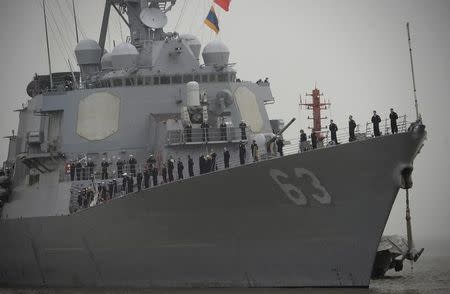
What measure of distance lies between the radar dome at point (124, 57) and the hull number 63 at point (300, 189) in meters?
9.53

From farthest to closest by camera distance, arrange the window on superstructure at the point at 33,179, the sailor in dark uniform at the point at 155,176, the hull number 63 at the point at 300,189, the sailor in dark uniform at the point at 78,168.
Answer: the window on superstructure at the point at 33,179
the sailor in dark uniform at the point at 78,168
the sailor in dark uniform at the point at 155,176
the hull number 63 at the point at 300,189

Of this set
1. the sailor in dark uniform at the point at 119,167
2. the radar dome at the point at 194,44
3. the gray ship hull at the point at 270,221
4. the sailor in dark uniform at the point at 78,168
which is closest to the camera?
the gray ship hull at the point at 270,221

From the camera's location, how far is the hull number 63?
65.6 feet

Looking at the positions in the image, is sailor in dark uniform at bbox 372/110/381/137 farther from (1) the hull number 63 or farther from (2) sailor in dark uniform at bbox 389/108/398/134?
(1) the hull number 63

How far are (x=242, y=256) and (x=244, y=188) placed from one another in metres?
1.60

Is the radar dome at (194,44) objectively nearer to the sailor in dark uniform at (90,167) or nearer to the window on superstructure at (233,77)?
the window on superstructure at (233,77)

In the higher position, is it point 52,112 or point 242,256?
point 52,112

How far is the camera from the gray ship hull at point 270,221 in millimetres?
19828

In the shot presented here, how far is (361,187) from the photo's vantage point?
65.1 ft

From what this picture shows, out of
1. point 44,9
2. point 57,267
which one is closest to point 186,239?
point 57,267

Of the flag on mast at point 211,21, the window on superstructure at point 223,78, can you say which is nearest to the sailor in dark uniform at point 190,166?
the window on superstructure at point 223,78

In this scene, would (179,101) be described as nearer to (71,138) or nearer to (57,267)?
(71,138)

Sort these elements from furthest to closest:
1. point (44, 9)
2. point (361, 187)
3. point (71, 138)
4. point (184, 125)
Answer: point (44, 9) → point (71, 138) → point (184, 125) → point (361, 187)

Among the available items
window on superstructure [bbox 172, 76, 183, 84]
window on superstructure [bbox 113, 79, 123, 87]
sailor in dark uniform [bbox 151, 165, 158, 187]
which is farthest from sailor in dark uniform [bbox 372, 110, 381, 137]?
window on superstructure [bbox 113, 79, 123, 87]
